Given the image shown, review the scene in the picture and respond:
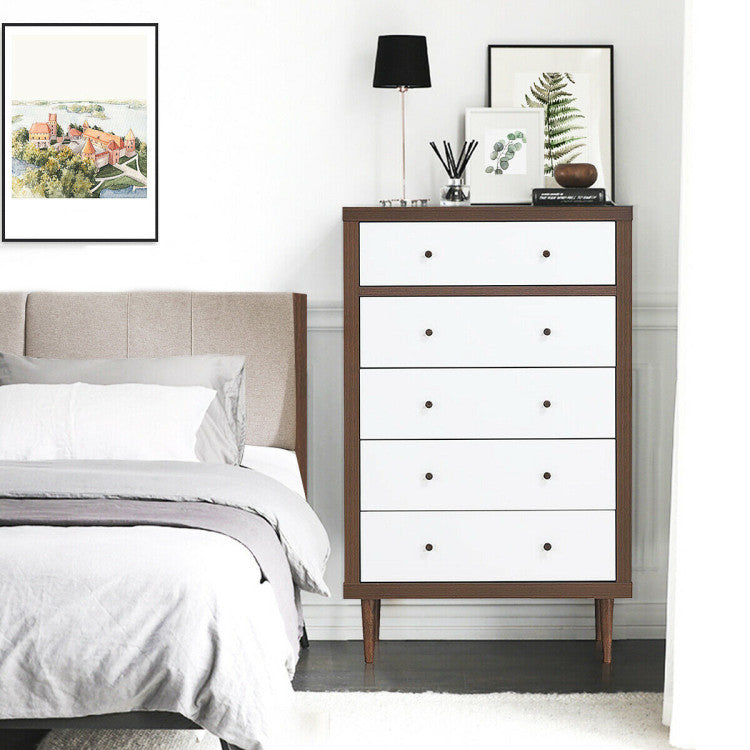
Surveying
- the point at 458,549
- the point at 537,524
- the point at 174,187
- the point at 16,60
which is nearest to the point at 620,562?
the point at 537,524

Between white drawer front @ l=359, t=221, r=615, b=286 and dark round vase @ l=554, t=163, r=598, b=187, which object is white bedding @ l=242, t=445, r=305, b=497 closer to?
white drawer front @ l=359, t=221, r=615, b=286

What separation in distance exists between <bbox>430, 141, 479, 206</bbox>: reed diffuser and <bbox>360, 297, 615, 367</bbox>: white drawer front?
409 millimetres

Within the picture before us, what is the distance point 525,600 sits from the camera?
360cm

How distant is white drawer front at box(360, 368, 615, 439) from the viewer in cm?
315

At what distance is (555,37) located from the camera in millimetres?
3547

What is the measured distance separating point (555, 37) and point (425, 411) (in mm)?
1416

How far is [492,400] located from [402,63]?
1143 millimetres

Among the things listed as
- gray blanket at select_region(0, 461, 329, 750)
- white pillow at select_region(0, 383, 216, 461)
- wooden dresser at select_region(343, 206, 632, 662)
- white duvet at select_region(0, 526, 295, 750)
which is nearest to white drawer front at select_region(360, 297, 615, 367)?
wooden dresser at select_region(343, 206, 632, 662)

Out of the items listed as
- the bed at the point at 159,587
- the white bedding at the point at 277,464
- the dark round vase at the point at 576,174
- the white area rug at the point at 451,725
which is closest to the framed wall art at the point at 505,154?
the dark round vase at the point at 576,174

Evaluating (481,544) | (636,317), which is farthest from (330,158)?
(481,544)

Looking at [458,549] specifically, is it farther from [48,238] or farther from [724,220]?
[48,238]

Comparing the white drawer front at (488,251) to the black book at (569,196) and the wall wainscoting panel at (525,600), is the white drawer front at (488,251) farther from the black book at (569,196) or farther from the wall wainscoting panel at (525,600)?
the wall wainscoting panel at (525,600)

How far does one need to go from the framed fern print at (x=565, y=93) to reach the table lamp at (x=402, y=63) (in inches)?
11.5

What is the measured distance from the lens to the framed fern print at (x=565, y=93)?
3.53 meters
